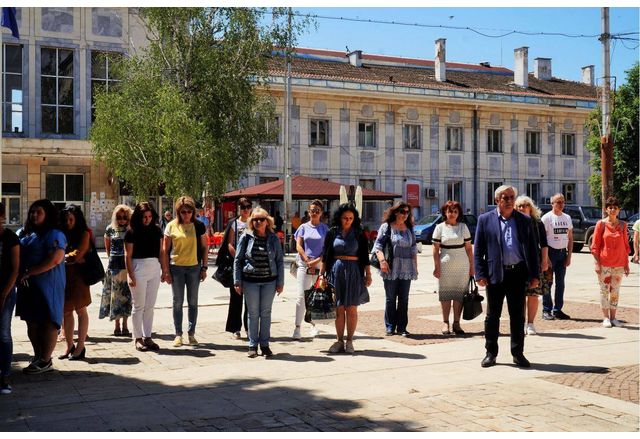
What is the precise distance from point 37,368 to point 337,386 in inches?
125

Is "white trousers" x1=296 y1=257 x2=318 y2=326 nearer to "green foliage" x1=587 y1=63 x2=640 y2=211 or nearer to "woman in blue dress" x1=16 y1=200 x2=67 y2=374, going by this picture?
"woman in blue dress" x1=16 y1=200 x2=67 y2=374

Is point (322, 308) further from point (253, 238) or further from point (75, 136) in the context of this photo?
point (75, 136)

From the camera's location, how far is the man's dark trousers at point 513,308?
8297 mm

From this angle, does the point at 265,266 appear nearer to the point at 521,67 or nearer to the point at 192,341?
the point at 192,341

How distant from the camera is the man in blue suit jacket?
830cm

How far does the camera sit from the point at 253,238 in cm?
912

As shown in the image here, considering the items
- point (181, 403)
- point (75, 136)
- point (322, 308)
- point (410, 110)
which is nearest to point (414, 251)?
point (322, 308)

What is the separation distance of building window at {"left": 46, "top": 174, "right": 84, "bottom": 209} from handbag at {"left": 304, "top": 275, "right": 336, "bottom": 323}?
27129mm

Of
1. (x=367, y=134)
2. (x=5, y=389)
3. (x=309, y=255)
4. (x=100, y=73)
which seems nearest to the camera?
(x=5, y=389)

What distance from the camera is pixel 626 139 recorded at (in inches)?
1529

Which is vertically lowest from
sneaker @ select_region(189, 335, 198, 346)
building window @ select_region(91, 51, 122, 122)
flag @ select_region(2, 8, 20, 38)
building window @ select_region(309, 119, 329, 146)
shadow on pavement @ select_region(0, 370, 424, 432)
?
shadow on pavement @ select_region(0, 370, 424, 432)

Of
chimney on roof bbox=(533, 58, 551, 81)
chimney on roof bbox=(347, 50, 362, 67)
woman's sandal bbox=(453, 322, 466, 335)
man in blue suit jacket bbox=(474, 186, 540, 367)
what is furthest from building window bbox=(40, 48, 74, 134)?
chimney on roof bbox=(533, 58, 551, 81)

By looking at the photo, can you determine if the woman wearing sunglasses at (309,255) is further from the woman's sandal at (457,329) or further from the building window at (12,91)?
the building window at (12,91)

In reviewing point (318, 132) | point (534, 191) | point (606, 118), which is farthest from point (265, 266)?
point (534, 191)
